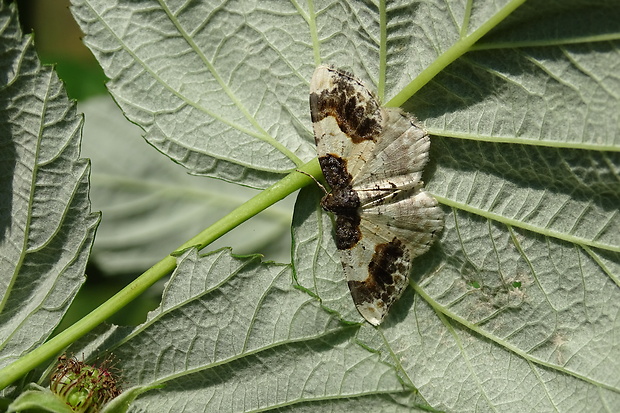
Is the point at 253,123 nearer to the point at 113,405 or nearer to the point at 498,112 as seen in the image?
the point at 498,112

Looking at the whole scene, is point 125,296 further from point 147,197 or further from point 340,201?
point 147,197

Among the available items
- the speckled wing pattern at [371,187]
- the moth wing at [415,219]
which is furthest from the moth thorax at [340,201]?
the moth wing at [415,219]

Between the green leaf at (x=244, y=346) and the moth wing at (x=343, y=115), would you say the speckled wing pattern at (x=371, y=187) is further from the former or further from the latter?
the green leaf at (x=244, y=346)

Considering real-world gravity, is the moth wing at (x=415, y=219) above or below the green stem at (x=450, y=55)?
below

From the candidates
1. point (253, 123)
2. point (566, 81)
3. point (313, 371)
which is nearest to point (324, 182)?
point (253, 123)

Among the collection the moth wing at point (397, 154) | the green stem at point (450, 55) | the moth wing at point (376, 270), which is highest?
the green stem at point (450, 55)

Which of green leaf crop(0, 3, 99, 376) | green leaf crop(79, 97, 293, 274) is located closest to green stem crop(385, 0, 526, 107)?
green leaf crop(0, 3, 99, 376)

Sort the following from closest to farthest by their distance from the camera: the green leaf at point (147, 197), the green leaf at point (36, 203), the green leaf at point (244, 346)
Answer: the green leaf at point (244, 346) → the green leaf at point (36, 203) → the green leaf at point (147, 197)
